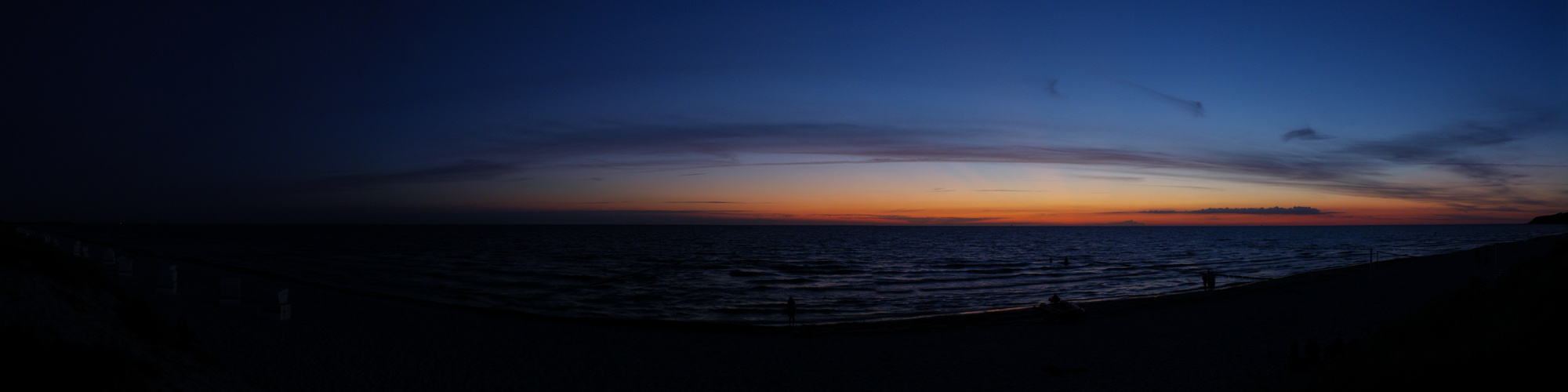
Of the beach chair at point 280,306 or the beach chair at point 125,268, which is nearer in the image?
the beach chair at point 280,306

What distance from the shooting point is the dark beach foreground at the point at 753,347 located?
14.3 m

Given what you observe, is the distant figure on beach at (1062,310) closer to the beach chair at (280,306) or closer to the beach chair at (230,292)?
the beach chair at (280,306)

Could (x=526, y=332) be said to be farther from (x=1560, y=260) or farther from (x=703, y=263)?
(x=703, y=263)

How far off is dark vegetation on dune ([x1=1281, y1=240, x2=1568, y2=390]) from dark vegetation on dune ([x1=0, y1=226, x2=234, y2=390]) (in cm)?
1753

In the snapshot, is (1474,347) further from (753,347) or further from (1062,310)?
(1062,310)

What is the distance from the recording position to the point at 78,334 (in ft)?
34.6

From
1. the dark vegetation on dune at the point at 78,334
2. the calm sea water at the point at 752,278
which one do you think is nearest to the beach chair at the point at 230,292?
the dark vegetation on dune at the point at 78,334

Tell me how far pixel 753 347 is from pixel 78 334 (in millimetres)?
13877

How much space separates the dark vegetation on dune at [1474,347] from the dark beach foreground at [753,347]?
41 cm

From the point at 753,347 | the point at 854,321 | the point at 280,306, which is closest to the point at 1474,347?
the point at 753,347

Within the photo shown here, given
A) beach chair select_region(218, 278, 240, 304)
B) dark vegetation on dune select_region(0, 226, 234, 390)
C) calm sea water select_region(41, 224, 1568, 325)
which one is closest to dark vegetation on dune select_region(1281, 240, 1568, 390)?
calm sea water select_region(41, 224, 1568, 325)

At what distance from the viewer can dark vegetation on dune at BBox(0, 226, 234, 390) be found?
28.5ft

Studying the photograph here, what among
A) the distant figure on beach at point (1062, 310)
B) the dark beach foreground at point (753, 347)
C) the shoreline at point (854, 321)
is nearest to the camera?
the dark beach foreground at point (753, 347)

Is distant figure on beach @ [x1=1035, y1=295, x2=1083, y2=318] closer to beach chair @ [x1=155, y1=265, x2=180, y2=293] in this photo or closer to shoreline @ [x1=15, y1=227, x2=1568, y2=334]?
shoreline @ [x1=15, y1=227, x2=1568, y2=334]
